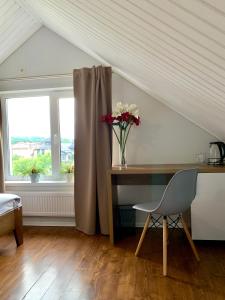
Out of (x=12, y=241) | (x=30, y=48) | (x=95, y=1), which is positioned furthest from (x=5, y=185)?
(x=95, y=1)

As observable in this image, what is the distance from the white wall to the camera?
3262 mm

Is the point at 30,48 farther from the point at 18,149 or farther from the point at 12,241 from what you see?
the point at 12,241

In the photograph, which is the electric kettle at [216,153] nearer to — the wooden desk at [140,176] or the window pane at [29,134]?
the wooden desk at [140,176]

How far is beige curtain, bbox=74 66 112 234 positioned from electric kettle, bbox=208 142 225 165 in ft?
3.81

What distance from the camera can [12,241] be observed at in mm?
3043

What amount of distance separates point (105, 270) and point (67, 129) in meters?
1.92

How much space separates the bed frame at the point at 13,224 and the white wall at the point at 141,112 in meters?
1.26

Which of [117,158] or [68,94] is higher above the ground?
[68,94]

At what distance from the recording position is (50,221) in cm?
355

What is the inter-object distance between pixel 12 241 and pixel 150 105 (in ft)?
7.53

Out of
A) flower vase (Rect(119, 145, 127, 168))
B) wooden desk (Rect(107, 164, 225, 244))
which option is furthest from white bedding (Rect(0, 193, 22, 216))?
flower vase (Rect(119, 145, 127, 168))

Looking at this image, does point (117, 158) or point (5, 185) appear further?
point (5, 185)

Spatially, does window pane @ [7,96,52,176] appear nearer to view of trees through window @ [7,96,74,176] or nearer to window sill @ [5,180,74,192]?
view of trees through window @ [7,96,74,176]

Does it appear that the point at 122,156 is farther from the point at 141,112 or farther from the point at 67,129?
the point at 67,129
